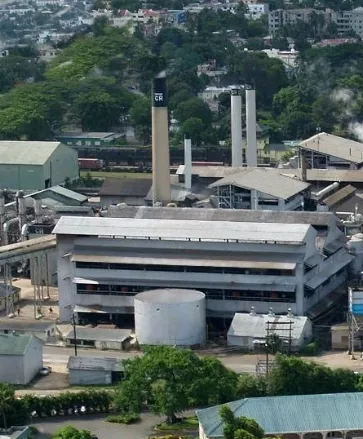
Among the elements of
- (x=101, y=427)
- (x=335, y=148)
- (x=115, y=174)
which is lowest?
(x=115, y=174)

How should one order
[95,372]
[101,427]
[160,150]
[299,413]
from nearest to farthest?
[299,413] → [101,427] → [95,372] → [160,150]

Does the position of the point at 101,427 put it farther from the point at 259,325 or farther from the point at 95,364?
the point at 259,325

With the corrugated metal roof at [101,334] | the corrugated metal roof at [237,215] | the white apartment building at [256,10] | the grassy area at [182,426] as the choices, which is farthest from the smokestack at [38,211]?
the white apartment building at [256,10]

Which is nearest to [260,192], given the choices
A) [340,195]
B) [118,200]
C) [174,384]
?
[340,195]

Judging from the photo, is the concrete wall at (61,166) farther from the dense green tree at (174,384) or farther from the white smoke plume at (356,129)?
the dense green tree at (174,384)

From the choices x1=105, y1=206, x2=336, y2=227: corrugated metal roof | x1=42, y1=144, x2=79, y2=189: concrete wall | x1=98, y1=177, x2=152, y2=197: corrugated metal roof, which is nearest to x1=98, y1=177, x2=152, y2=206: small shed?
x1=98, y1=177, x2=152, y2=197: corrugated metal roof

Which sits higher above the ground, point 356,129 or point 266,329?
point 266,329
